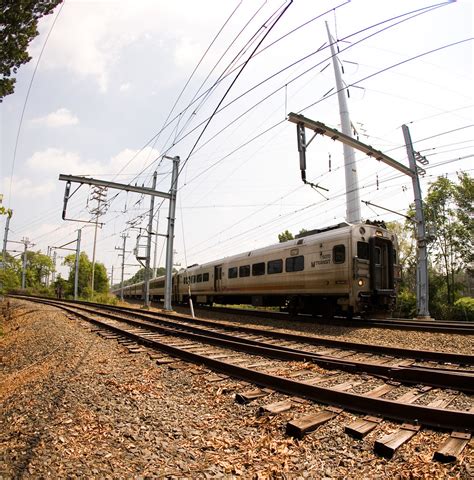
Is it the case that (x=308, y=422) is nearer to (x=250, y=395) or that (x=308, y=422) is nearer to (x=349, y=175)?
(x=250, y=395)

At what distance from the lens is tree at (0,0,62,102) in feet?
23.8

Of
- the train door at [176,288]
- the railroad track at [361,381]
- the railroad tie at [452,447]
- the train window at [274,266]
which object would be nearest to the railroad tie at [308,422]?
the railroad track at [361,381]

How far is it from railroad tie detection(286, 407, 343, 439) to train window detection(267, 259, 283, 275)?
10811mm

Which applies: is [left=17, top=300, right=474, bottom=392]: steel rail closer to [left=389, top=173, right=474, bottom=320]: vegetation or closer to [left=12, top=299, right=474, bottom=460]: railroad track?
[left=12, top=299, right=474, bottom=460]: railroad track

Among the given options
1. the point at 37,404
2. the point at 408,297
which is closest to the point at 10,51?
the point at 37,404

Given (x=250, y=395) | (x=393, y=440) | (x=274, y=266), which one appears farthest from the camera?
(x=274, y=266)

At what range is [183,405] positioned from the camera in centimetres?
412

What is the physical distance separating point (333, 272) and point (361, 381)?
6975 mm

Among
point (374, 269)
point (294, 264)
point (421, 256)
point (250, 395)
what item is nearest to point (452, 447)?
point (250, 395)

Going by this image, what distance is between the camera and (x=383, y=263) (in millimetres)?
12344

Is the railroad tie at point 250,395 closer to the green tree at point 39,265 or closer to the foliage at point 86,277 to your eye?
the foliage at point 86,277

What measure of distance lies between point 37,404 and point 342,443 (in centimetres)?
348

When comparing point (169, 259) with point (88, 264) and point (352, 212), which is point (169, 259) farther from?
point (88, 264)

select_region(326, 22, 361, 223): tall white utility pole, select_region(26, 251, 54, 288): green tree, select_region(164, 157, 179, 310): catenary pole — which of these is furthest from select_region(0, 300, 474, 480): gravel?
select_region(26, 251, 54, 288): green tree
